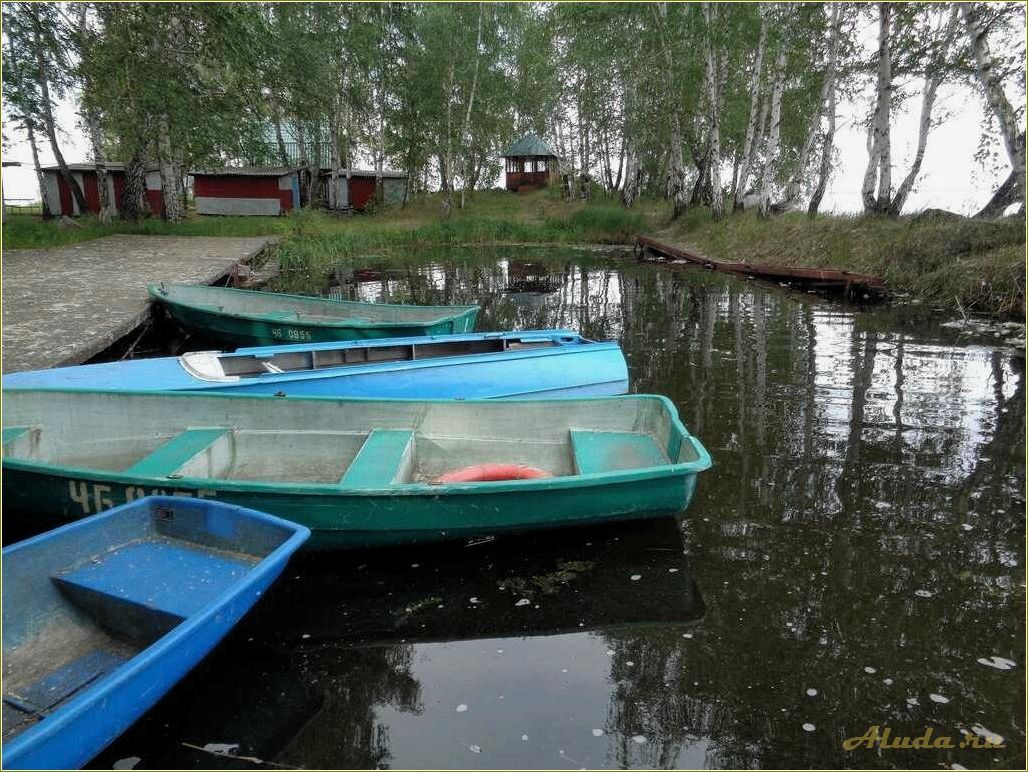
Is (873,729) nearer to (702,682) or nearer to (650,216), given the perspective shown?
(702,682)

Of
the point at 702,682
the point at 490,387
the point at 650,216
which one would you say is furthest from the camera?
the point at 650,216

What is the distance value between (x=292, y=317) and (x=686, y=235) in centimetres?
1946

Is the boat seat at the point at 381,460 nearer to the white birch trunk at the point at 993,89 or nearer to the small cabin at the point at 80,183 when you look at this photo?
the white birch trunk at the point at 993,89

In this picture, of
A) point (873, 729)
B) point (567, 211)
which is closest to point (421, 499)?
point (873, 729)

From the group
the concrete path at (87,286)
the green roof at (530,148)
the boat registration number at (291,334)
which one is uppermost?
the green roof at (530,148)

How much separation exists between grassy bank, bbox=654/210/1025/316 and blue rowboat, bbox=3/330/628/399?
375 inches

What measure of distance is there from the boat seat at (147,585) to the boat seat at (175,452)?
828 millimetres

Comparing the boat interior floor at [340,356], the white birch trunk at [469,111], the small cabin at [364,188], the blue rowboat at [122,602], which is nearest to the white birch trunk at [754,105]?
the white birch trunk at [469,111]

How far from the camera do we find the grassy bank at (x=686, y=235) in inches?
556

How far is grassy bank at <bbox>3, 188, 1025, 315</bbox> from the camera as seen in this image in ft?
46.3

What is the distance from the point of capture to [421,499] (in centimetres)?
465

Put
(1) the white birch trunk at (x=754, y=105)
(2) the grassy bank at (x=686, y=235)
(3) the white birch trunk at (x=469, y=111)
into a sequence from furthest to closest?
(3) the white birch trunk at (x=469, y=111), (1) the white birch trunk at (x=754, y=105), (2) the grassy bank at (x=686, y=235)

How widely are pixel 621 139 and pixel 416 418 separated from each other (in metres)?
34.5

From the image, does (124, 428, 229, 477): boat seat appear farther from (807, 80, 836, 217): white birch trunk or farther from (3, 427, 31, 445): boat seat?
(807, 80, 836, 217): white birch trunk
